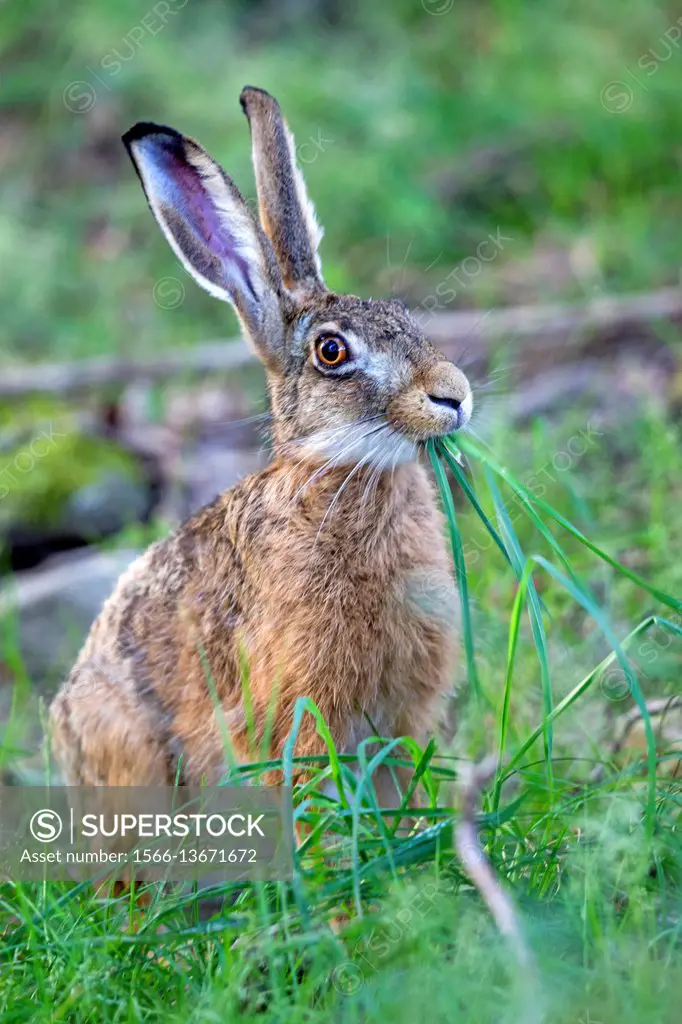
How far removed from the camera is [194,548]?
492cm

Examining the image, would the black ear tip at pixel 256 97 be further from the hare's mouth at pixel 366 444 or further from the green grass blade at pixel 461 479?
the green grass blade at pixel 461 479

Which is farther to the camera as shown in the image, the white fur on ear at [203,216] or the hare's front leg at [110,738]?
the hare's front leg at [110,738]

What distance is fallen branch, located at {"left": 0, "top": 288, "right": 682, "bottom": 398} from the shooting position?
7348 millimetres

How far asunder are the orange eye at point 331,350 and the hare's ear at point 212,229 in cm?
30

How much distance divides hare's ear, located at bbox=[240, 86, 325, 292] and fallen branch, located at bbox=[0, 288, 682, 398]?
219 cm

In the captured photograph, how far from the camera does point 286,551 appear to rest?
4410 mm

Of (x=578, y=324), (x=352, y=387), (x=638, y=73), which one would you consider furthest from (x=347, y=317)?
(x=638, y=73)

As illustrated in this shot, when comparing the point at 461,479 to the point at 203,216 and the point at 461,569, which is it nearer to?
the point at 461,569

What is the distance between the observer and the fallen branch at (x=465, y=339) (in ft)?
24.1

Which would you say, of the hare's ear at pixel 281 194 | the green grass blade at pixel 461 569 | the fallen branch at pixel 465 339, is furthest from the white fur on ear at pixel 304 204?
the fallen branch at pixel 465 339

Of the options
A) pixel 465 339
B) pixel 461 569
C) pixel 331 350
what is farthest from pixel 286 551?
pixel 465 339

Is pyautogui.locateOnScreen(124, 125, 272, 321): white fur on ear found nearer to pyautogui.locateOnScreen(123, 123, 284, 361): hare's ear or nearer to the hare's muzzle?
pyautogui.locateOnScreen(123, 123, 284, 361): hare's ear

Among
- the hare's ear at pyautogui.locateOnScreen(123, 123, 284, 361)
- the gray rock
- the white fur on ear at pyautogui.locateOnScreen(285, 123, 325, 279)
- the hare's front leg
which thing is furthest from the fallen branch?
the hare's front leg

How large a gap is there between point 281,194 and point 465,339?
2.57m
